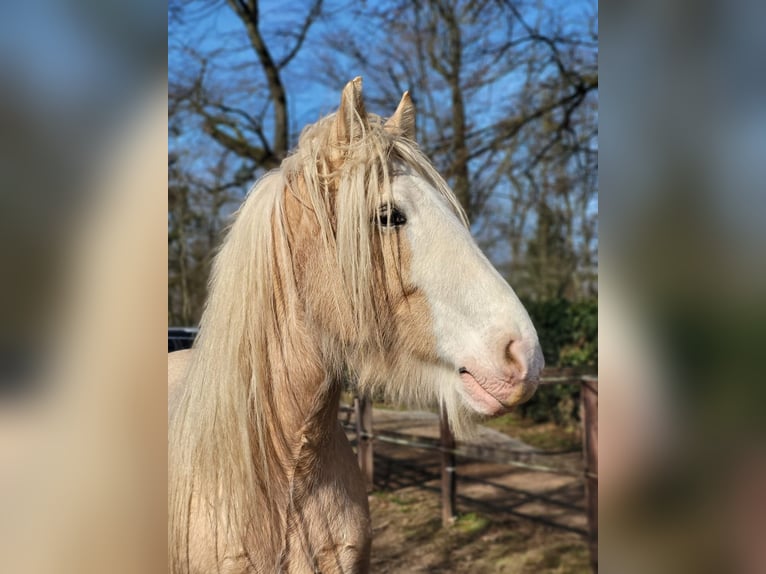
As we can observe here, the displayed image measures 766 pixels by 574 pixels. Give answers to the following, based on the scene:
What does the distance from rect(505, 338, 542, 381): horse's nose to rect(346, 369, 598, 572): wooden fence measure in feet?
5.29

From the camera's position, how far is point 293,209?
1.52 metres

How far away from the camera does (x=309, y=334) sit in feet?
4.86

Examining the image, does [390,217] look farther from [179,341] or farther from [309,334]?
[179,341]

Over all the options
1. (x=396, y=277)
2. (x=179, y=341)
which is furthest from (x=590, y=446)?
(x=396, y=277)

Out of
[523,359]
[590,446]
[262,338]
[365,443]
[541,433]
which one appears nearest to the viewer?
[523,359]

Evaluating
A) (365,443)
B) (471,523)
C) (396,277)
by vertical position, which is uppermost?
(396,277)

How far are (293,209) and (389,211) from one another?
0.27 meters

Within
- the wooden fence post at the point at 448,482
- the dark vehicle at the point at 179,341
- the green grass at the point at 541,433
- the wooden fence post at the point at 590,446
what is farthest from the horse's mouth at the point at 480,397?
the green grass at the point at 541,433

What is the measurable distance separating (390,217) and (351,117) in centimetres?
30

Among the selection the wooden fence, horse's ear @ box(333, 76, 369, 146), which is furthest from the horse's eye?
the wooden fence

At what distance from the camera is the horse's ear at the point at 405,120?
1743 mm

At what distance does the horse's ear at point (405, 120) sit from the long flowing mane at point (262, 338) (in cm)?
22
